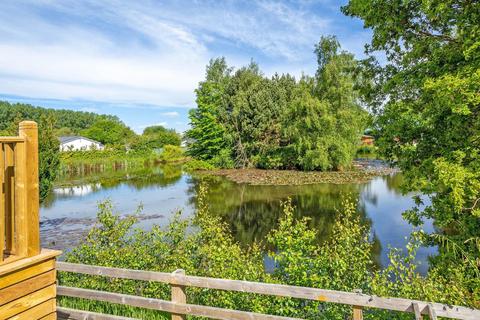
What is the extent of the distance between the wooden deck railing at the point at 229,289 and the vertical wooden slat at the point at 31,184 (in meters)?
1.19

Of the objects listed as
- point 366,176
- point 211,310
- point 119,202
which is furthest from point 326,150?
point 211,310

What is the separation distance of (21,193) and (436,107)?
6.00m

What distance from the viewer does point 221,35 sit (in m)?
25.4

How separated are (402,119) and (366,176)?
73.1 ft

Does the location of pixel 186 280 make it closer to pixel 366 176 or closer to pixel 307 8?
pixel 307 8

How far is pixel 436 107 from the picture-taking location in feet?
19.0

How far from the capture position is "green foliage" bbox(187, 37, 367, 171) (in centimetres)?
2980

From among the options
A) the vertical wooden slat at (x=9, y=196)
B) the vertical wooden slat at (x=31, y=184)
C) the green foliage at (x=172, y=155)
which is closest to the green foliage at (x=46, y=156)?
the vertical wooden slat at (x=9, y=196)

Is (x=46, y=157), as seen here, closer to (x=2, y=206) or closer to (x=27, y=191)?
(x=27, y=191)

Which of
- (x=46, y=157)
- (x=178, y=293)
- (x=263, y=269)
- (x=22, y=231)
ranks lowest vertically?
(x=263, y=269)

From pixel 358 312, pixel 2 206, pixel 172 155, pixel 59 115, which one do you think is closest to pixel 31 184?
pixel 2 206

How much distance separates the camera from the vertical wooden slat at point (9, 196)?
2.97 m

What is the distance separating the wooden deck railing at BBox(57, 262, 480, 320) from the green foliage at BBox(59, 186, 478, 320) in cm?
66

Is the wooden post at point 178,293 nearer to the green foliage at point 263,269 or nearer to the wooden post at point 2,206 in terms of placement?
the green foliage at point 263,269
